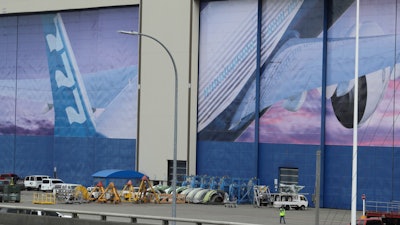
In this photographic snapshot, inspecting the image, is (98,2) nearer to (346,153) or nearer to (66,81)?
(66,81)

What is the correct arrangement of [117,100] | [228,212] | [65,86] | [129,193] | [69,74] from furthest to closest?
[65,86] < [69,74] < [117,100] < [129,193] < [228,212]

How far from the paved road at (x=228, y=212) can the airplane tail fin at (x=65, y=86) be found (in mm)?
13525

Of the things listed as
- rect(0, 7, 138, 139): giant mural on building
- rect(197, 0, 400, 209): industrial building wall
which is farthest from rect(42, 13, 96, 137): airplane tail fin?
rect(197, 0, 400, 209): industrial building wall

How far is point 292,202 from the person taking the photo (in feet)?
220

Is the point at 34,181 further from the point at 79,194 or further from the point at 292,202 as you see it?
the point at 292,202

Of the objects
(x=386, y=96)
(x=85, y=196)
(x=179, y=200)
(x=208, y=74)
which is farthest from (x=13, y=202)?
(x=386, y=96)

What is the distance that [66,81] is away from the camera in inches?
3312

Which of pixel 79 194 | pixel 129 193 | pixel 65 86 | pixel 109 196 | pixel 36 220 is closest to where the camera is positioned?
pixel 36 220

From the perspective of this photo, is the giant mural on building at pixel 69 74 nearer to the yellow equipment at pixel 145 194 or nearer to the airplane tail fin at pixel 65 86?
the airplane tail fin at pixel 65 86

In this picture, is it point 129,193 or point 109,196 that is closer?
point 109,196

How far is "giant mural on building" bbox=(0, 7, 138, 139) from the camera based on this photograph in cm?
7994

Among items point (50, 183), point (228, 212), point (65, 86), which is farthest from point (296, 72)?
point (50, 183)

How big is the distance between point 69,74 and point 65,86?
46.6 inches

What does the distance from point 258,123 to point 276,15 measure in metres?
8.46
